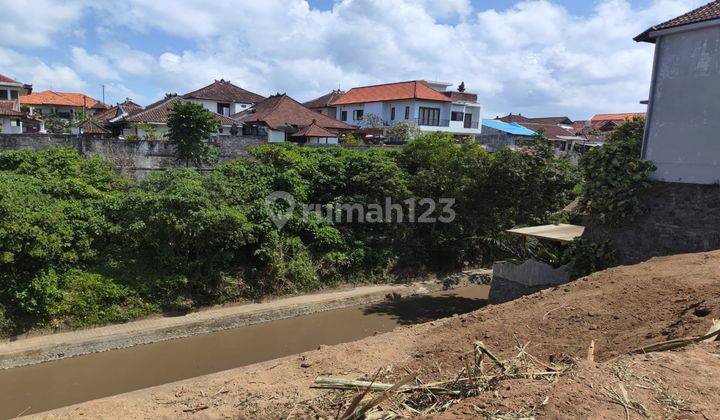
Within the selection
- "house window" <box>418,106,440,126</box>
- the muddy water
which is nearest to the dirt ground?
the muddy water

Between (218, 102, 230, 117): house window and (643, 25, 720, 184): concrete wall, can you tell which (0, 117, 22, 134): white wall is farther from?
(643, 25, 720, 184): concrete wall

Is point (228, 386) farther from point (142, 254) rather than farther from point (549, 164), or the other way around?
point (549, 164)

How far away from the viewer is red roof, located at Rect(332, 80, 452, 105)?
32.2 metres

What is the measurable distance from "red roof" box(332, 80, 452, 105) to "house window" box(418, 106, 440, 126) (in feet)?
2.87

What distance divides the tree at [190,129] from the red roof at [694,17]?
550 inches

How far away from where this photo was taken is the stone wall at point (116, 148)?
15.6 meters

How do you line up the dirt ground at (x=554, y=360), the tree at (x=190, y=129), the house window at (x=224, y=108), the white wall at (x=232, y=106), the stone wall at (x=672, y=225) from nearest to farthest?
the dirt ground at (x=554, y=360)
the stone wall at (x=672, y=225)
the tree at (x=190, y=129)
the white wall at (x=232, y=106)
the house window at (x=224, y=108)

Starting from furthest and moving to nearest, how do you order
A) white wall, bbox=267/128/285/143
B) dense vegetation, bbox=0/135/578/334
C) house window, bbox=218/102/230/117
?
house window, bbox=218/102/230/117
white wall, bbox=267/128/285/143
dense vegetation, bbox=0/135/578/334

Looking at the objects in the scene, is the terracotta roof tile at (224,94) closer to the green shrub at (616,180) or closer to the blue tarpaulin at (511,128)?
the blue tarpaulin at (511,128)

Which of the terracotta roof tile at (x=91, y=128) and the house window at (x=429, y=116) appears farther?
the house window at (x=429, y=116)

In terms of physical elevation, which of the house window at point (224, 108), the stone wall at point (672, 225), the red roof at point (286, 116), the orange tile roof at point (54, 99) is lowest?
the stone wall at point (672, 225)

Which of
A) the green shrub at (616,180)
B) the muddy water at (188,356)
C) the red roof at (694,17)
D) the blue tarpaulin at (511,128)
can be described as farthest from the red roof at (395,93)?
the red roof at (694,17)

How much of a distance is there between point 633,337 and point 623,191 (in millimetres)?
5012

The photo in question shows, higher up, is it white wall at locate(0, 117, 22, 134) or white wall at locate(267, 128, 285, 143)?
white wall at locate(267, 128, 285, 143)
